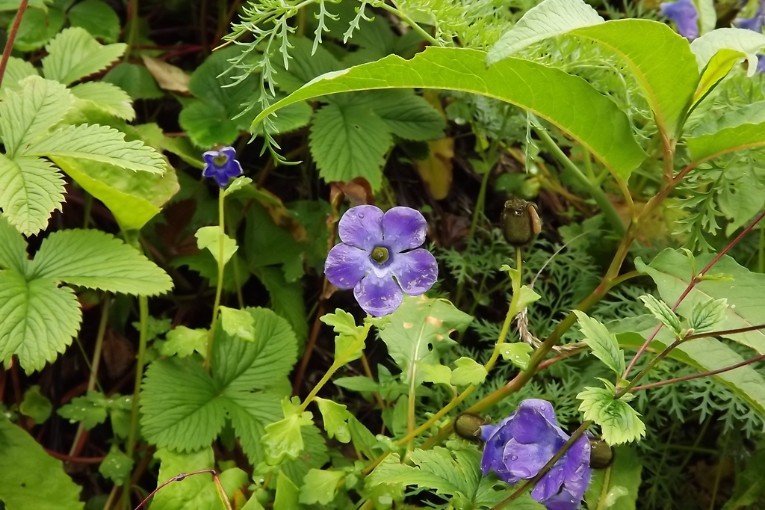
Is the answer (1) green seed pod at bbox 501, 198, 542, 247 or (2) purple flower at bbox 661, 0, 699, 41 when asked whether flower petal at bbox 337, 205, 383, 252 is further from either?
(2) purple flower at bbox 661, 0, 699, 41

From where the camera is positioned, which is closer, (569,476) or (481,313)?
(569,476)

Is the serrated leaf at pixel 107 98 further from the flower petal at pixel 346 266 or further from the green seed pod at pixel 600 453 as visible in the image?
the green seed pod at pixel 600 453

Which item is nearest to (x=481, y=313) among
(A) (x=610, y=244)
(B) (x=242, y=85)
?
(A) (x=610, y=244)

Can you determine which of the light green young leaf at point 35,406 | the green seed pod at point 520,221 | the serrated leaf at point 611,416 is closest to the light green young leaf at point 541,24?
the green seed pod at point 520,221

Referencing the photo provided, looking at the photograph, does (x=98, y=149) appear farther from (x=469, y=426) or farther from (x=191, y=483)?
(x=469, y=426)

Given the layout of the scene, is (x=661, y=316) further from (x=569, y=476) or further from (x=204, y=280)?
(x=204, y=280)

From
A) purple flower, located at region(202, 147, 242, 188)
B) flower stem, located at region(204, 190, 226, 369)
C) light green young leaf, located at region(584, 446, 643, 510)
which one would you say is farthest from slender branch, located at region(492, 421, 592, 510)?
purple flower, located at region(202, 147, 242, 188)

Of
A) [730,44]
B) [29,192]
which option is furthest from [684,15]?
[29,192]
